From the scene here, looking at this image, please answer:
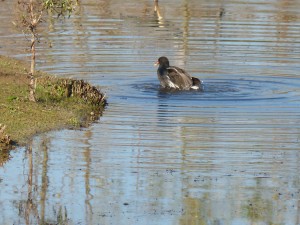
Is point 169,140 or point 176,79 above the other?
point 176,79

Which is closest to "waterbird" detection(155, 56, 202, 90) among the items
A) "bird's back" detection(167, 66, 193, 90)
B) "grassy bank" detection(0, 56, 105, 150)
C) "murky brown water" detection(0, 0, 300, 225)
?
"bird's back" detection(167, 66, 193, 90)

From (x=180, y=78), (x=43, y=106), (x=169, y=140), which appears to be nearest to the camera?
(x=169, y=140)

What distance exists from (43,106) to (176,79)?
14.0 feet

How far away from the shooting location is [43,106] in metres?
17.4

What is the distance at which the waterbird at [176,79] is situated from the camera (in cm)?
2058

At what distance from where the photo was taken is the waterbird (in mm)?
20578

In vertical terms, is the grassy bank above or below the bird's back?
below

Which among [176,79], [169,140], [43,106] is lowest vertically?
[169,140]

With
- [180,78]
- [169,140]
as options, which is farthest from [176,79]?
[169,140]

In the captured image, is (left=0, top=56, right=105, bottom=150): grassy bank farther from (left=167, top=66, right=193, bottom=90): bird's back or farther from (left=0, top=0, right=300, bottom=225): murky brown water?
(left=167, top=66, right=193, bottom=90): bird's back

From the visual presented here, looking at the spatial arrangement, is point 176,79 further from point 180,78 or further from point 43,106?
point 43,106

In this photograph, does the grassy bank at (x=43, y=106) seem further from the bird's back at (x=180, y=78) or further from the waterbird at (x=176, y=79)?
the bird's back at (x=180, y=78)

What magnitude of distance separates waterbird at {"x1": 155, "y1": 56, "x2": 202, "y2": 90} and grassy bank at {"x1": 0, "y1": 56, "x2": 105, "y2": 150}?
2.46 m

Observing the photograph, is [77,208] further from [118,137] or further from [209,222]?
[118,137]
